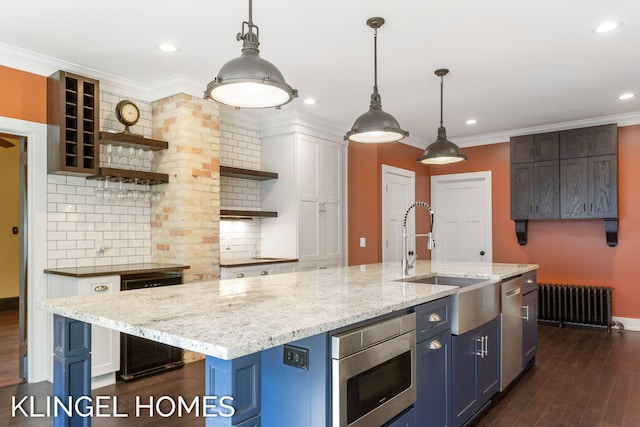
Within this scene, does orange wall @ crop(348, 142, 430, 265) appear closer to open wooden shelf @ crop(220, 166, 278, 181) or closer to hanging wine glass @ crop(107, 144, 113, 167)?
open wooden shelf @ crop(220, 166, 278, 181)

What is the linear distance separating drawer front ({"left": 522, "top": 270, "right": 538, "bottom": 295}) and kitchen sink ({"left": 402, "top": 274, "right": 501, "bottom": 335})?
0.68 m

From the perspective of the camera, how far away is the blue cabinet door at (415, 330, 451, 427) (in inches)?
87.5

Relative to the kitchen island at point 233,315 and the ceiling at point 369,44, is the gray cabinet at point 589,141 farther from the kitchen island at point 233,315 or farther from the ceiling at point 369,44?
the kitchen island at point 233,315

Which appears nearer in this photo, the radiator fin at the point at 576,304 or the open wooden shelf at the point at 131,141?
the open wooden shelf at the point at 131,141

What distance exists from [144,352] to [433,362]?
252 cm

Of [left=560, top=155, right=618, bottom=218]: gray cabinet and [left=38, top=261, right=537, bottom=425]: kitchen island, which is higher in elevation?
[left=560, top=155, right=618, bottom=218]: gray cabinet

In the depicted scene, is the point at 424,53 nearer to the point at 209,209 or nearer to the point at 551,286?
the point at 209,209

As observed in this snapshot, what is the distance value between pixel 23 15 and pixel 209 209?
2.11m

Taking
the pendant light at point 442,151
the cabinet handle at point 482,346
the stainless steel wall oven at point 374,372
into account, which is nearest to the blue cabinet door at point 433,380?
the stainless steel wall oven at point 374,372

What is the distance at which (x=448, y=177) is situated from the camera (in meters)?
7.14

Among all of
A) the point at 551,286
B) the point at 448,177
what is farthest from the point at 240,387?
the point at 448,177

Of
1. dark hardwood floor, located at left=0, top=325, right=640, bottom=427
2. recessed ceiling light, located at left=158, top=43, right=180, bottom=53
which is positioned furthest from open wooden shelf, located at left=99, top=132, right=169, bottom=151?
dark hardwood floor, located at left=0, top=325, right=640, bottom=427

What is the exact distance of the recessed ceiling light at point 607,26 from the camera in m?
3.01

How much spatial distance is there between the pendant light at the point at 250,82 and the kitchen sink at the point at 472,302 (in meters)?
1.53
